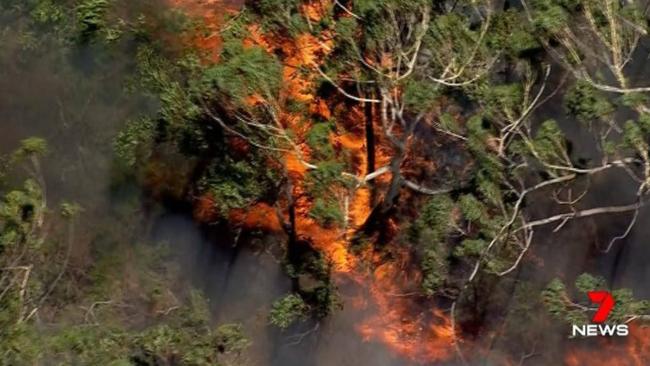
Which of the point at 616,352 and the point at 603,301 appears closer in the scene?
the point at 603,301

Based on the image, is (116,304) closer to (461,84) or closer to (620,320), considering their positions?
(461,84)

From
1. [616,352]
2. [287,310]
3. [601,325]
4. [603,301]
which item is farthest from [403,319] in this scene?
[603,301]

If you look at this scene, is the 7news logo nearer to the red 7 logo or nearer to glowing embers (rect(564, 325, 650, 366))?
the red 7 logo

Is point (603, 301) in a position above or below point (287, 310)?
above

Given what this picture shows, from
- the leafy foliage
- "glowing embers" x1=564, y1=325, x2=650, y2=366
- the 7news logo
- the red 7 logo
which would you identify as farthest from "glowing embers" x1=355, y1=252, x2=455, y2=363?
the red 7 logo

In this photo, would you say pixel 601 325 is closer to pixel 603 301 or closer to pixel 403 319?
pixel 603 301

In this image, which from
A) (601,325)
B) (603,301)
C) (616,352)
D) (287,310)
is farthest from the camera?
(287,310)

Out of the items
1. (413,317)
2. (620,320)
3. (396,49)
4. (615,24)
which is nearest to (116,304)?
(413,317)

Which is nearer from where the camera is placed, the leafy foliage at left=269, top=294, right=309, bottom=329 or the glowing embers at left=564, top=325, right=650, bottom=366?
the glowing embers at left=564, top=325, right=650, bottom=366
